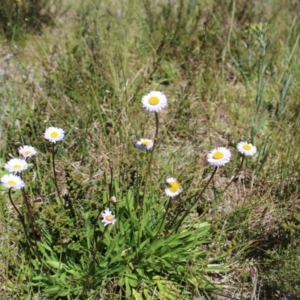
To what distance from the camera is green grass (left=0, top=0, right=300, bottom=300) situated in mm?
1883

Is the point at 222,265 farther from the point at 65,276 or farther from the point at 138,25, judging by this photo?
the point at 138,25

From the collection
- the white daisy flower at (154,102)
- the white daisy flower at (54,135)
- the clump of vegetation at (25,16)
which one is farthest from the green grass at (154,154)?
the white daisy flower at (154,102)

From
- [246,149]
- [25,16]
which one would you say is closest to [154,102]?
[246,149]

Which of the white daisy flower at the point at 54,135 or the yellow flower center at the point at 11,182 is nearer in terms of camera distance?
the yellow flower center at the point at 11,182

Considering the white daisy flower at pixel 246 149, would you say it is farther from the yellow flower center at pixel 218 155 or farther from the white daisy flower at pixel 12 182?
the white daisy flower at pixel 12 182

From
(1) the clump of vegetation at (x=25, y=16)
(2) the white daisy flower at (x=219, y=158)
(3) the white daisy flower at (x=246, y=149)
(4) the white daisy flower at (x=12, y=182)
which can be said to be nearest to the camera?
(4) the white daisy flower at (x=12, y=182)

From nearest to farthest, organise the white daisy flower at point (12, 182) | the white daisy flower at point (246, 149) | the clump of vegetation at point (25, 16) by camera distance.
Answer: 1. the white daisy flower at point (12, 182)
2. the white daisy flower at point (246, 149)
3. the clump of vegetation at point (25, 16)

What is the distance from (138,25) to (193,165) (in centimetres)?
155

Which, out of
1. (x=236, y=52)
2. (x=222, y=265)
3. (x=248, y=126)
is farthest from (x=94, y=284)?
(x=236, y=52)

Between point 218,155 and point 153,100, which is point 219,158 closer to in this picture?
point 218,155

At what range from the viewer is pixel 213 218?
7.21 ft

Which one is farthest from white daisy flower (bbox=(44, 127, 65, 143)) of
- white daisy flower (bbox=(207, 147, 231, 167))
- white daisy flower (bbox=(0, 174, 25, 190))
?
white daisy flower (bbox=(207, 147, 231, 167))

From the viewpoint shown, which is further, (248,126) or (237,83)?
(237,83)

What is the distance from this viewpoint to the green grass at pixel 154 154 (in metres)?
1.88
